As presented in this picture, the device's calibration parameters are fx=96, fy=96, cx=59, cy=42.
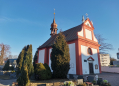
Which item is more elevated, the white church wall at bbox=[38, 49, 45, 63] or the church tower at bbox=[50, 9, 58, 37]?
the church tower at bbox=[50, 9, 58, 37]

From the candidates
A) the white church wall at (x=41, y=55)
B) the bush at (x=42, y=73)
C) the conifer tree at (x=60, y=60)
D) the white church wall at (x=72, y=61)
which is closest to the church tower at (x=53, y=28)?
the white church wall at (x=41, y=55)

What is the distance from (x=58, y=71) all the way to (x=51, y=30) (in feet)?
59.9

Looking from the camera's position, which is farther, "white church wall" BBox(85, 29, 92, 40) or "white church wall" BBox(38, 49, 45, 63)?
"white church wall" BBox(38, 49, 45, 63)

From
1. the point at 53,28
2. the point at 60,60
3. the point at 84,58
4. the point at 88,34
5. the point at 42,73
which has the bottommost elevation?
the point at 42,73

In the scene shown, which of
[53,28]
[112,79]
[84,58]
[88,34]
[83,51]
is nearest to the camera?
[112,79]

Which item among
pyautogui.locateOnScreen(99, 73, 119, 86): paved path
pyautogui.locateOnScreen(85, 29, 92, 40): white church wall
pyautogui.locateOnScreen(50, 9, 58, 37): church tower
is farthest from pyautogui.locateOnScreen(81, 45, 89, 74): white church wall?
pyautogui.locateOnScreen(50, 9, 58, 37): church tower

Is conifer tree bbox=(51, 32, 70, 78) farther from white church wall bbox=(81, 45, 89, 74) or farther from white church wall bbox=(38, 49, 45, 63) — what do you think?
white church wall bbox=(38, 49, 45, 63)

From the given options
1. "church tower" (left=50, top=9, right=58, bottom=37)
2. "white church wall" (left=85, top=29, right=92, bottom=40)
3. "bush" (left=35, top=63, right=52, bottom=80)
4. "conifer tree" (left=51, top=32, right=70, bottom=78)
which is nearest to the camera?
"bush" (left=35, top=63, right=52, bottom=80)

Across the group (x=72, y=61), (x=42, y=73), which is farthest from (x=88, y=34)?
(x=42, y=73)

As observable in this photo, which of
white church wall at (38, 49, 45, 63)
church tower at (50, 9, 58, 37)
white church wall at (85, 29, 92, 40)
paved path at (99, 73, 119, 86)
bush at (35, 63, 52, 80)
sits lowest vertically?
paved path at (99, 73, 119, 86)

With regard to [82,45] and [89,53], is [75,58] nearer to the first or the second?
[82,45]

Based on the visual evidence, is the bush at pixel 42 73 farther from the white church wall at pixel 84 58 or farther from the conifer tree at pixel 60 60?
the white church wall at pixel 84 58

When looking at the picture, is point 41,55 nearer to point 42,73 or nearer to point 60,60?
point 60,60

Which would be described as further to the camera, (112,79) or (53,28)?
(53,28)
